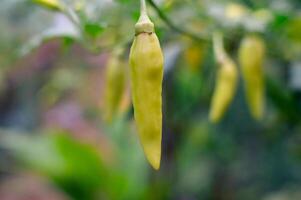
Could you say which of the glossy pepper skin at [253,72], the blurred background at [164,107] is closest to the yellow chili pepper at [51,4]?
the blurred background at [164,107]

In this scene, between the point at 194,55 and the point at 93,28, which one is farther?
the point at 194,55

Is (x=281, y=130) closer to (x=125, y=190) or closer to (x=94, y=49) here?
(x=125, y=190)

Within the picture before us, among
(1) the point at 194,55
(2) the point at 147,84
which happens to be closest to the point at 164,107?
(1) the point at 194,55

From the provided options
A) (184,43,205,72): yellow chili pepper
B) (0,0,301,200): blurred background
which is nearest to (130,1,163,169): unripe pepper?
(0,0,301,200): blurred background

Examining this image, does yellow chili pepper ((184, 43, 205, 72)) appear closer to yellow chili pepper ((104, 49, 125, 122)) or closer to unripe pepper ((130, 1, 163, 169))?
yellow chili pepper ((104, 49, 125, 122))

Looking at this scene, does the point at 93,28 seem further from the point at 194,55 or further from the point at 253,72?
the point at 194,55
